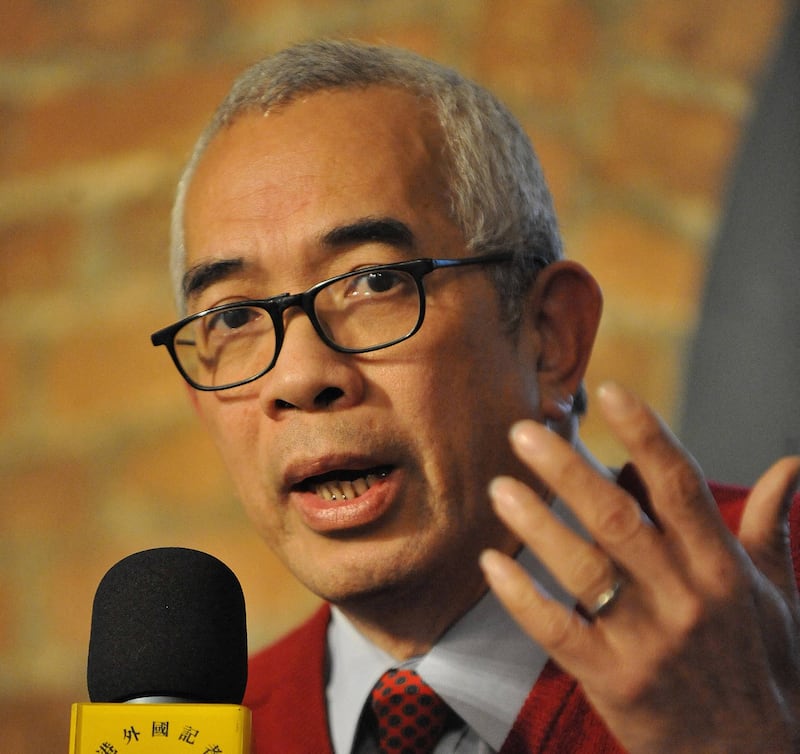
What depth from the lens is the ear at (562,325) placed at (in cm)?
129

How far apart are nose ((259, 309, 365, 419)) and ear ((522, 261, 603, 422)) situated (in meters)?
0.27

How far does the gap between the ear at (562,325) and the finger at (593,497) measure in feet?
1.79

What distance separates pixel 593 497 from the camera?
74 centimetres

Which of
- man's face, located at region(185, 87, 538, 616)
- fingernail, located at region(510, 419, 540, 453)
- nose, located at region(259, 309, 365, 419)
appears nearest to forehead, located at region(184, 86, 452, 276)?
man's face, located at region(185, 87, 538, 616)

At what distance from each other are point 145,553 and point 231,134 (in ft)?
1.90

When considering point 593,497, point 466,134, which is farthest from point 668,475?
point 466,134

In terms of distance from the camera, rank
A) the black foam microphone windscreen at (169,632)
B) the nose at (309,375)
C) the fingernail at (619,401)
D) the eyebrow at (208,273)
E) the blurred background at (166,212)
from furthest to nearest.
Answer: the blurred background at (166,212) < the eyebrow at (208,273) < the nose at (309,375) < the black foam microphone windscreen at (169,632) < the fingernail at (619,401)

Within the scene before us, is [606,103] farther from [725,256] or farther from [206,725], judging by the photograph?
[206,725]

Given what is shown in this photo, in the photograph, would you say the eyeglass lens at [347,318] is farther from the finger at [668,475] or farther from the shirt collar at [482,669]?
the finger at [668,475]

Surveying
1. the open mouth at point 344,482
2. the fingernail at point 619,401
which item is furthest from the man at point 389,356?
the fingernail at point 619,401

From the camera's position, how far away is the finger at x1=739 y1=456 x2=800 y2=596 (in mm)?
784

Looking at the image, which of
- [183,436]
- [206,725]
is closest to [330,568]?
[206,725]

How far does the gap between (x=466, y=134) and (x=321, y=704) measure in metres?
0.74

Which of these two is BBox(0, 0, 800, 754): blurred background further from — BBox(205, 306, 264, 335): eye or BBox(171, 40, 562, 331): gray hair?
BBox(205, 306, 264, 335): eye
